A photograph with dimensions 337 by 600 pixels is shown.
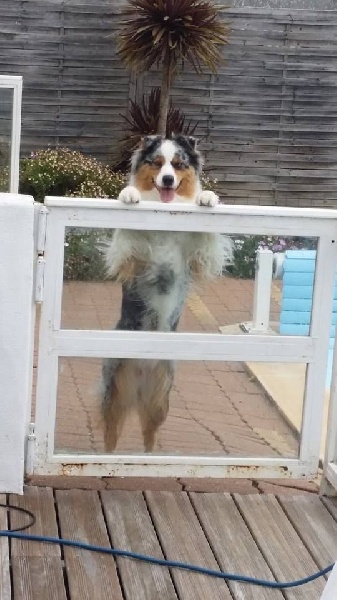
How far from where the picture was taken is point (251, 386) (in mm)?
3969

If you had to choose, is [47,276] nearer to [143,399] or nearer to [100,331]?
[100,331]

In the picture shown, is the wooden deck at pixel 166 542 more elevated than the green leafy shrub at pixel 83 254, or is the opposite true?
the green leafy shrub at pixel 83 254

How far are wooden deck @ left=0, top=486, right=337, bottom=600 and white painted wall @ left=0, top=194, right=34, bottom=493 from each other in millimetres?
181

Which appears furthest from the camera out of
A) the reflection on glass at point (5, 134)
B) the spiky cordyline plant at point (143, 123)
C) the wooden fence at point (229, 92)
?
the wooden fence at point (229, 92)

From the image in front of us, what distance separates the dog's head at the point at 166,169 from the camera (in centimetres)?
443

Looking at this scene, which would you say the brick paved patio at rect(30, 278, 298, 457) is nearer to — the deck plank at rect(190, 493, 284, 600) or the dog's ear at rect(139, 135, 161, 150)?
the deck plank at rect(190, 493, 284, 600)

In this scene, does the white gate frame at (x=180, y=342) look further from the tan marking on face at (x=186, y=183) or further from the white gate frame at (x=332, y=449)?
the tan marking on face at (x=186, y=183)

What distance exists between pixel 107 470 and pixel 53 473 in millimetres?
206

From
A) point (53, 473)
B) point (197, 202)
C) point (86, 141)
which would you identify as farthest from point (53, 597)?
point (86, 141)

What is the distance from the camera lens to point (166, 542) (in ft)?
11.6

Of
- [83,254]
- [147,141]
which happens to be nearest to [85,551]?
[83,254]

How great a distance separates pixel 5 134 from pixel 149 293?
3.69 meters

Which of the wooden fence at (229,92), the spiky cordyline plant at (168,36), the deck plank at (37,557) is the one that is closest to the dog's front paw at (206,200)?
the deck plank at (37,557)

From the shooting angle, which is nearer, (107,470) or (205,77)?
(107,470)
